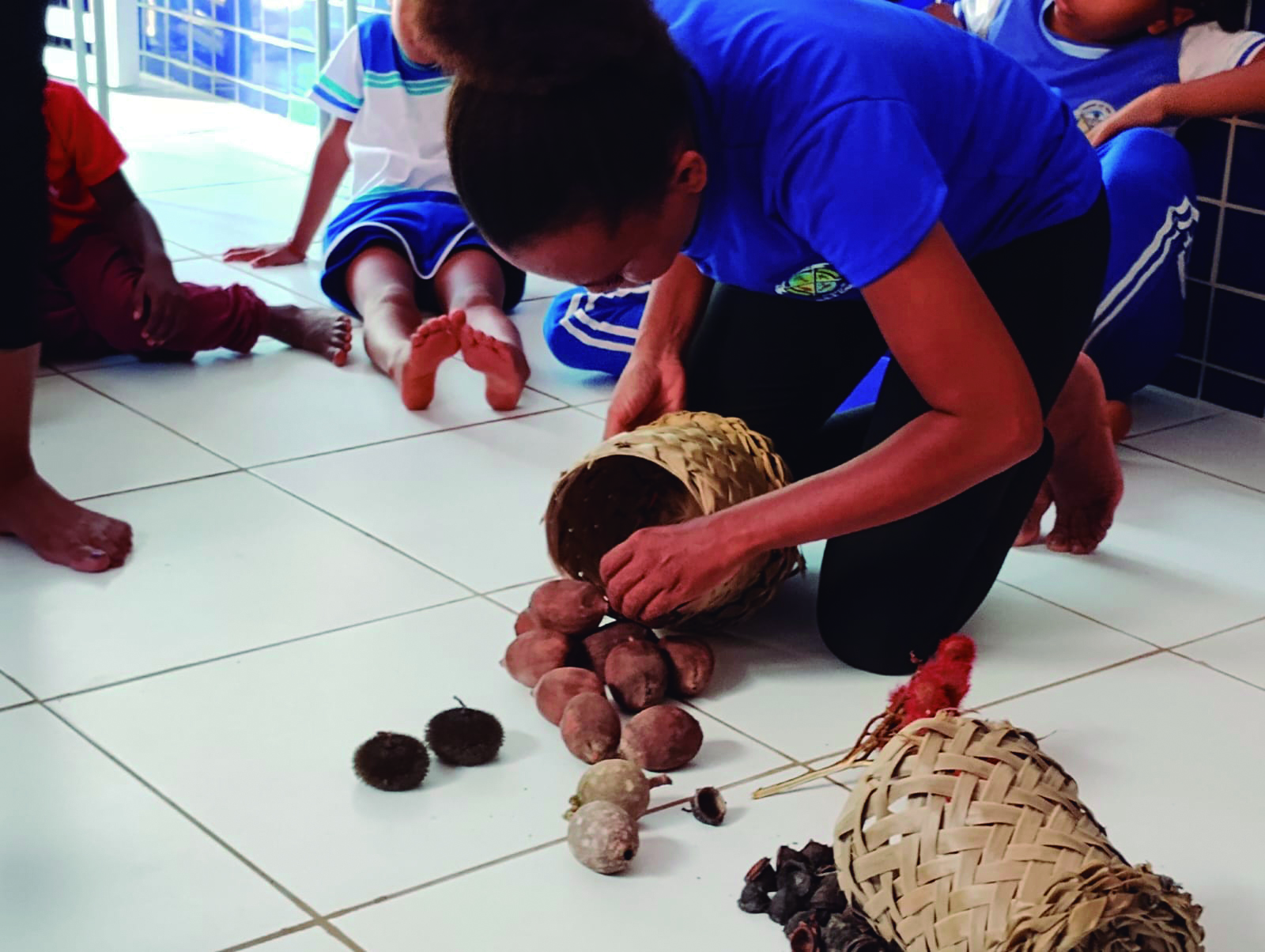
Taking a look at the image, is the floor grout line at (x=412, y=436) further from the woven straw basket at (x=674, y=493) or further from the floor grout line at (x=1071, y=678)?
the floor grout line at (x=1071, y=678)

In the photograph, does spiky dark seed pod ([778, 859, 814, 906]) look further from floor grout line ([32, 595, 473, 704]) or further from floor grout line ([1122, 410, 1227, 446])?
floor grout line ([1122, 410, 1227, 446])

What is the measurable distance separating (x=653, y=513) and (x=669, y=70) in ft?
1.94

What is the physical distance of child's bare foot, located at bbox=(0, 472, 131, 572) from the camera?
5.19 feet

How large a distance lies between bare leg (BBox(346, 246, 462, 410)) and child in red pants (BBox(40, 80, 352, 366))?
0.20 meters

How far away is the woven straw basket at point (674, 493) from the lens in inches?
54.9

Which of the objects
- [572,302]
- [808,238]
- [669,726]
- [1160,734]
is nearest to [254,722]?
[669,726]

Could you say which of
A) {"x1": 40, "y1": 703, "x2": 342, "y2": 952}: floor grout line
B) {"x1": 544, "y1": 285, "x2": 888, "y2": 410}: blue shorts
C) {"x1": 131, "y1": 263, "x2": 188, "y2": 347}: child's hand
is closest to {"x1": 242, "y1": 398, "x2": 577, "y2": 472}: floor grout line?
{"x1": 544, "y1": 285, "x2": 888, "y2": 410}: blue shorts

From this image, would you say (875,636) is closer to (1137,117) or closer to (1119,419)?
(1119,419)

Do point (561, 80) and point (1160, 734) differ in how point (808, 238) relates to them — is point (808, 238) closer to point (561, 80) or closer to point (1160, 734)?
point (561, 80)

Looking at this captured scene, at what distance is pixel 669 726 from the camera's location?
4.08 feet

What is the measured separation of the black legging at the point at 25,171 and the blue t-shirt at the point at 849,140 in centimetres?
59

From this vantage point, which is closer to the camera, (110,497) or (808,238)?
(808,238)

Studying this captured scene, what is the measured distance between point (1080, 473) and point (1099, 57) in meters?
0.76

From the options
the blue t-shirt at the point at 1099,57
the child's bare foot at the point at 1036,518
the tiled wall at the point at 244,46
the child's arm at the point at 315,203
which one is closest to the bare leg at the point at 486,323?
the child's arm at the point at 315,203
